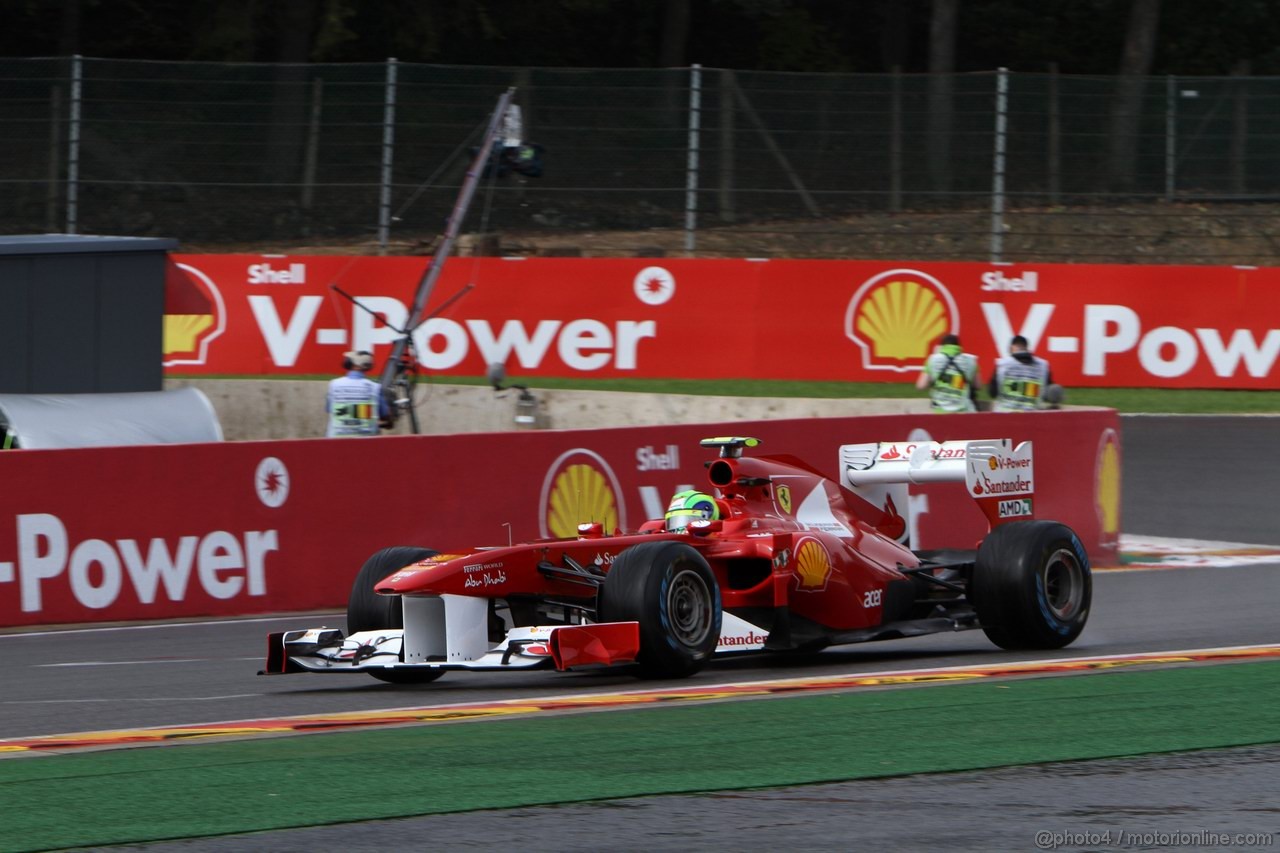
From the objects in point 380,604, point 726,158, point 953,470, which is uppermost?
point 726,158

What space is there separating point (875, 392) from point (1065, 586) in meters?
13.6

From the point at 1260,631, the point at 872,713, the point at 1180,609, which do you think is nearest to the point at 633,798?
the point at 872,713

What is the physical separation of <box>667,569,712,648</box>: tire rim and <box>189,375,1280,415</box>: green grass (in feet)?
45.5

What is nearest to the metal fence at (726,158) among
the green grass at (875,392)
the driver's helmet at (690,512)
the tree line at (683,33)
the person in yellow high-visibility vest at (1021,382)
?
the green grass at (875,392)

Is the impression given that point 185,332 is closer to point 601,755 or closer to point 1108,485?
point 1108,485

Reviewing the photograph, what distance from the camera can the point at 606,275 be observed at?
82.3ft

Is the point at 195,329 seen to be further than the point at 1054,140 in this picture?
No

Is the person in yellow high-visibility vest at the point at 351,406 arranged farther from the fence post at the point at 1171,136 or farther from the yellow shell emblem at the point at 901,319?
the fence post at the point at 1171,136

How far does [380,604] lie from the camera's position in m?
9.69

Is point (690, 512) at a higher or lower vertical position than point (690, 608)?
higher

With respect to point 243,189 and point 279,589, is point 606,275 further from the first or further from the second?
point 279,589

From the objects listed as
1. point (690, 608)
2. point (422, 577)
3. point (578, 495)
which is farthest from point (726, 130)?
point (422, 577)

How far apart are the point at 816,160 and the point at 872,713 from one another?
61.8 feet

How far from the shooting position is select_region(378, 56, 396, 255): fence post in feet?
85.7
